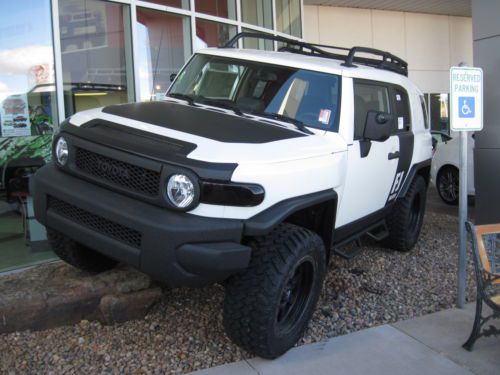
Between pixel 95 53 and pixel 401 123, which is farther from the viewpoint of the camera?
pixel 95 53

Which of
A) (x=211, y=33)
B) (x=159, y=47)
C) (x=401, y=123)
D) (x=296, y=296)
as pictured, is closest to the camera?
(x=296, y=296)

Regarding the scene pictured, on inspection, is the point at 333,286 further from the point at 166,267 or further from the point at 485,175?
the point at 485,175

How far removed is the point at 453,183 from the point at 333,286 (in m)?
5.66

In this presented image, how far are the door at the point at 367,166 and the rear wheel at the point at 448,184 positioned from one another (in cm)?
486

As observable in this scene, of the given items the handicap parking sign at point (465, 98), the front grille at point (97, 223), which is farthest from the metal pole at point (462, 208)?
the front grille at point (97, 223)

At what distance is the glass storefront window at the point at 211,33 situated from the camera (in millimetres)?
7887

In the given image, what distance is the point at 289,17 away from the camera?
1002 centimetres

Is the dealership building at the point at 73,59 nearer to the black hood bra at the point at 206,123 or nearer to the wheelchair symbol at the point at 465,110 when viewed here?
the black hood bra at the point at 206,123

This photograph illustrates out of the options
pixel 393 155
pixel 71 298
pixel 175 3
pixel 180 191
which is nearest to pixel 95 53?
pixel 175 3

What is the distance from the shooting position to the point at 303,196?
338cm

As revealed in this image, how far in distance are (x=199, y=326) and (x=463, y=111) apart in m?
2.73

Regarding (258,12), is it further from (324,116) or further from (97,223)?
(97,223)

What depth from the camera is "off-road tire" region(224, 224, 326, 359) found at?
318 cm

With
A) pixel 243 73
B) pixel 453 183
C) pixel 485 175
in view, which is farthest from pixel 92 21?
pixel 453 183
